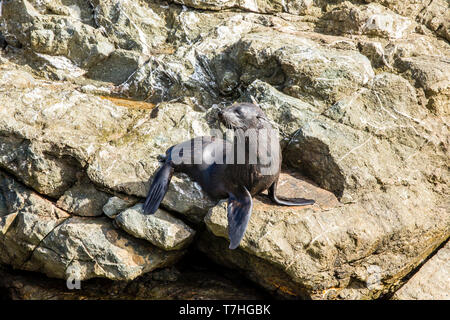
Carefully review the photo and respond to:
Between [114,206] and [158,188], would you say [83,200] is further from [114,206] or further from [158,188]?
[158,188]

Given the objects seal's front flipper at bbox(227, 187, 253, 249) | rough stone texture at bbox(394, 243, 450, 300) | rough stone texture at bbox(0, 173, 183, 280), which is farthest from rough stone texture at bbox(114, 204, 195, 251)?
rough stone texture at bbox(394, 243, 450, 300)

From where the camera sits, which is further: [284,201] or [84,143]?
[84,143]

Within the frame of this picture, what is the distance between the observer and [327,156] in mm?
5211

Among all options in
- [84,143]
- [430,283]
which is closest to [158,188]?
[84,143]

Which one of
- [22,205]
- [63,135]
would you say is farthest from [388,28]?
[22,205]

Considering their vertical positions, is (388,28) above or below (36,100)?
above

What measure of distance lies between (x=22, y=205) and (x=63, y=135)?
946 mm

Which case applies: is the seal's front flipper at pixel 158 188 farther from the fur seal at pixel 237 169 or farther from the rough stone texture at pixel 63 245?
the rough stone texture at pixel 63 245

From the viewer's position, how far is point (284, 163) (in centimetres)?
564

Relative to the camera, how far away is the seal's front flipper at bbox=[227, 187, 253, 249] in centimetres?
431

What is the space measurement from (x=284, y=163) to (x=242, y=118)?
1.35 metres

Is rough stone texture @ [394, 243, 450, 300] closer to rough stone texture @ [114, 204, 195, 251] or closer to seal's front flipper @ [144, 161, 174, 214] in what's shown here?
rough stone texture @ [114, 204, 195, 251]

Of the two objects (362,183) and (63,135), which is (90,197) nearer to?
(63,135)

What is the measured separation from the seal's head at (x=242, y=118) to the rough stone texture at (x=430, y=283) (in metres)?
2.39
